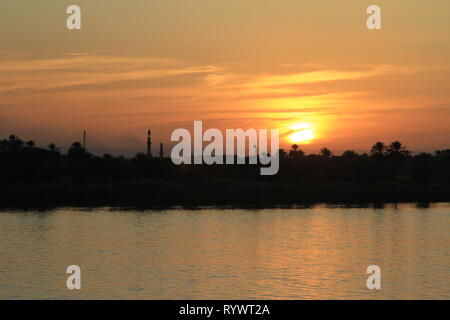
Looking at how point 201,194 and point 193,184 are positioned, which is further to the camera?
point 193,184

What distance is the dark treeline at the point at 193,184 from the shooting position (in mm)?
114250

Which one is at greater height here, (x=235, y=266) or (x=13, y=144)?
(x=13, y=144)

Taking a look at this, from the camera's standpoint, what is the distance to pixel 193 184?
123m

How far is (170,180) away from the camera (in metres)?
125

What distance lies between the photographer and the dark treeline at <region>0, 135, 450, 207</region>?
375ft

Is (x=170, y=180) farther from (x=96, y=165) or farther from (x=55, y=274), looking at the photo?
(x=55, y=274)

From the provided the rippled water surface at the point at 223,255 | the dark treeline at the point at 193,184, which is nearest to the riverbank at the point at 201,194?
the dark treeline at the point at 193,184

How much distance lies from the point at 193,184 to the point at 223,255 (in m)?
69.0

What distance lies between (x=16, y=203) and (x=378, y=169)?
65.1m

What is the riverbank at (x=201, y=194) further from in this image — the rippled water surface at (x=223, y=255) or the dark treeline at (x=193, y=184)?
the rippled water surface at (x=223, y=255)

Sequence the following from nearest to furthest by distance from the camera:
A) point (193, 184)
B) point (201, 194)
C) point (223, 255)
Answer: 1. point (223, 255)
2. point (201, 194)
3. point (193, 184)

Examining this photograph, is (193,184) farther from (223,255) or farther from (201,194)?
(223,255)

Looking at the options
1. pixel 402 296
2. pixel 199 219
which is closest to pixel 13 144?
pixel 199 219

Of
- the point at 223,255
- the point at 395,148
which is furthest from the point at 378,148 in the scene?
the point at 223,255
